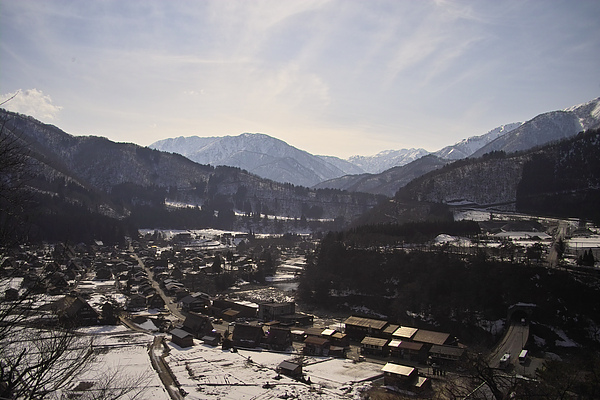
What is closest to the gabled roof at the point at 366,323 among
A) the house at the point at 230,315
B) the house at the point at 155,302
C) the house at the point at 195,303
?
the house at the point at 230,315

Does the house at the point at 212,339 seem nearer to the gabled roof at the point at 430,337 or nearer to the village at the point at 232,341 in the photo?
the village at the point at 232,341

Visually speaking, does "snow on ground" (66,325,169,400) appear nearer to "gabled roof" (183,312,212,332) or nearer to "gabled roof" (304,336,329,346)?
"gabled roof" (183,312,212,332)

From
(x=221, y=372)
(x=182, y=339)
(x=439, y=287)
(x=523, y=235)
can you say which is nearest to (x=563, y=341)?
(x=439, y=287)

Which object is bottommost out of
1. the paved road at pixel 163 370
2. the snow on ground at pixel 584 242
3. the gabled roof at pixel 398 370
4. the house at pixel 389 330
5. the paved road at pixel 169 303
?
the paved road at pixel 169 303

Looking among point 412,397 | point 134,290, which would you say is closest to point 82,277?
point 134,290

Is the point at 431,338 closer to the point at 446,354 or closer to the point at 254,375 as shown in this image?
the point at 446,354
